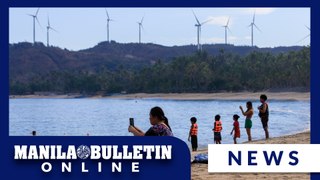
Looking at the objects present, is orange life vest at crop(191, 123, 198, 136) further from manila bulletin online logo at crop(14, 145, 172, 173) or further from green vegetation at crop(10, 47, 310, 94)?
green vegetation at crop(10, 47, 310, 94)

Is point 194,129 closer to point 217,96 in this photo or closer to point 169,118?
point 169,118

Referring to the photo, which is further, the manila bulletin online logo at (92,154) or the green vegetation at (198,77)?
the green vegetation at (198,77)

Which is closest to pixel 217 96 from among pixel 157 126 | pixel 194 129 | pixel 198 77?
pixel 198 77

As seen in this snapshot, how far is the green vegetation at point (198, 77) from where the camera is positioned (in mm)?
107562

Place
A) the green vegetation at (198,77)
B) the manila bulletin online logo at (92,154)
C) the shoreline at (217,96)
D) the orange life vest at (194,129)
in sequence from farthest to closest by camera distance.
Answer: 1. the green vegetation at (198,77)
2. the shoreline at (217,96)
3. the orange life vest at (194,129)
4. the manila bulletin online logo at (92,154)

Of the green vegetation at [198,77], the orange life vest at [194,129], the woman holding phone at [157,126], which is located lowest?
the orange life vest at [194,129]

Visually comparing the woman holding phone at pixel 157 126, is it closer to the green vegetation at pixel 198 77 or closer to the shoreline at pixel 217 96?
the shoreline at pixel 217 96

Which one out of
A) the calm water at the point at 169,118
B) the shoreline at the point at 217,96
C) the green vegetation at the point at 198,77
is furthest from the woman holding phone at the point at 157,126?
the green vegetation at the point at 198,77

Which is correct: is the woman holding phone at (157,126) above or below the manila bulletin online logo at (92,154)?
above

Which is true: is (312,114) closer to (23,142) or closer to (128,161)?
(128,161)

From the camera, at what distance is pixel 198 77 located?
11550 centimetres

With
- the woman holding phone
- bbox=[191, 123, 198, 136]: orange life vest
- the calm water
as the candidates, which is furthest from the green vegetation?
the woman holding phone

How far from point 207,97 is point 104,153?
104632 millimetres

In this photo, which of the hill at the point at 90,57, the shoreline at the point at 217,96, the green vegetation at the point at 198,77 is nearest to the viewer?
the shoreline at the point at 217,96
